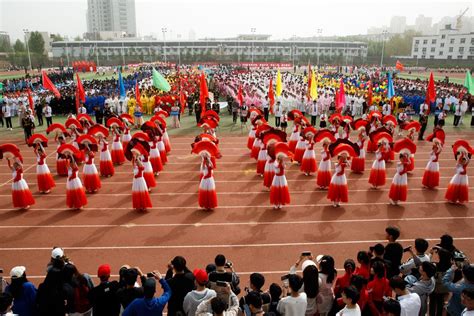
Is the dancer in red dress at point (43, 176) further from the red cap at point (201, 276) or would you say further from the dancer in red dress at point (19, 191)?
the red cap at point (201, 276)

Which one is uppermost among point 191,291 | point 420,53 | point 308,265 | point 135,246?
point 420,53

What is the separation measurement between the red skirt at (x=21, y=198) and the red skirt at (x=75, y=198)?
118cm

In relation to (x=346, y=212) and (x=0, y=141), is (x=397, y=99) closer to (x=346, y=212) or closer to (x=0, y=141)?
(x=346, y=212)

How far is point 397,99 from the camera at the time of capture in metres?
24.9

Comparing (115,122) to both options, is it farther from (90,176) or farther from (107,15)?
(107,15)

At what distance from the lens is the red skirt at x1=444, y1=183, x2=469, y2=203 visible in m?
11.0

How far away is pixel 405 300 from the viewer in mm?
4434

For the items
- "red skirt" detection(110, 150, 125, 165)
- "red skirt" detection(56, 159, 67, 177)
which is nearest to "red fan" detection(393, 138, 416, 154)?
"red skirt" detection(110, 150, 125, 165)

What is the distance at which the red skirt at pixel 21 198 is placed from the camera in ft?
34.9

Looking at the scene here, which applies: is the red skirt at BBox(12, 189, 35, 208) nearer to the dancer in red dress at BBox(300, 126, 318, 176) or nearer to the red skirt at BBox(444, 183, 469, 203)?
the dancer in red dress at BBox(300, 126, 318, 176)

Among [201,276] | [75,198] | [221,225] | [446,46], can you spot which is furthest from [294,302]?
[446,46]

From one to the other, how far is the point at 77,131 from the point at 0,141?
6890 mm

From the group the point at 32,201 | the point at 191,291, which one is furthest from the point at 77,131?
the point at 191,291

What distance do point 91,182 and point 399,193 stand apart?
9449 mm
